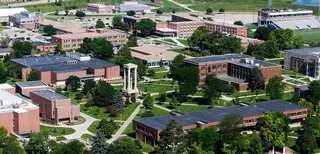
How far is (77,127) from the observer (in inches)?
840

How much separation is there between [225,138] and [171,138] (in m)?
1.58

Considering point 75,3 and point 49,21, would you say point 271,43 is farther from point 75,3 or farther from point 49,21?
point 75,3

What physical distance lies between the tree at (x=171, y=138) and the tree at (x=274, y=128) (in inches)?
100

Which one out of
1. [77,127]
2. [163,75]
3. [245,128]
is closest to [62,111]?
[77,127]

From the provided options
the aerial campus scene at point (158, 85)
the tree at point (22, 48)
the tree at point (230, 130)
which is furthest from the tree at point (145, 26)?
the tree at point (230, 130)

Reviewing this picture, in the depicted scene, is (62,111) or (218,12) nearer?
(62,111)

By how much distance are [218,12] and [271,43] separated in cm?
1530

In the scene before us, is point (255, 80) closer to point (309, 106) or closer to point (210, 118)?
point (309, 106)

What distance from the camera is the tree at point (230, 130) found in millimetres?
18484

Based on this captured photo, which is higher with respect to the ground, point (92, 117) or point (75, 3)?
point (75, 3)

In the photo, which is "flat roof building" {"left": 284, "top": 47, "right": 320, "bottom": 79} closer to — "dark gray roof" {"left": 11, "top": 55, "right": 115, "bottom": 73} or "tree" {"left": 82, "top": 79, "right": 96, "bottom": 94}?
"dark gray roof" {"left": 11, "top": 55, "right": 115, "bottom": 73}

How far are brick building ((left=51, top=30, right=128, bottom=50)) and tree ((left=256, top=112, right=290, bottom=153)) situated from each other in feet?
54.1

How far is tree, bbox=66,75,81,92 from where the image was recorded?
25.7 meters

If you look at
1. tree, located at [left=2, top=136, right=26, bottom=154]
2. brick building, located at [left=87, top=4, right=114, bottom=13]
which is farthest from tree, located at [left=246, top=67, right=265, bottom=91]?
brick building, located at [left=87, top=4, right=114, bottom=13]
